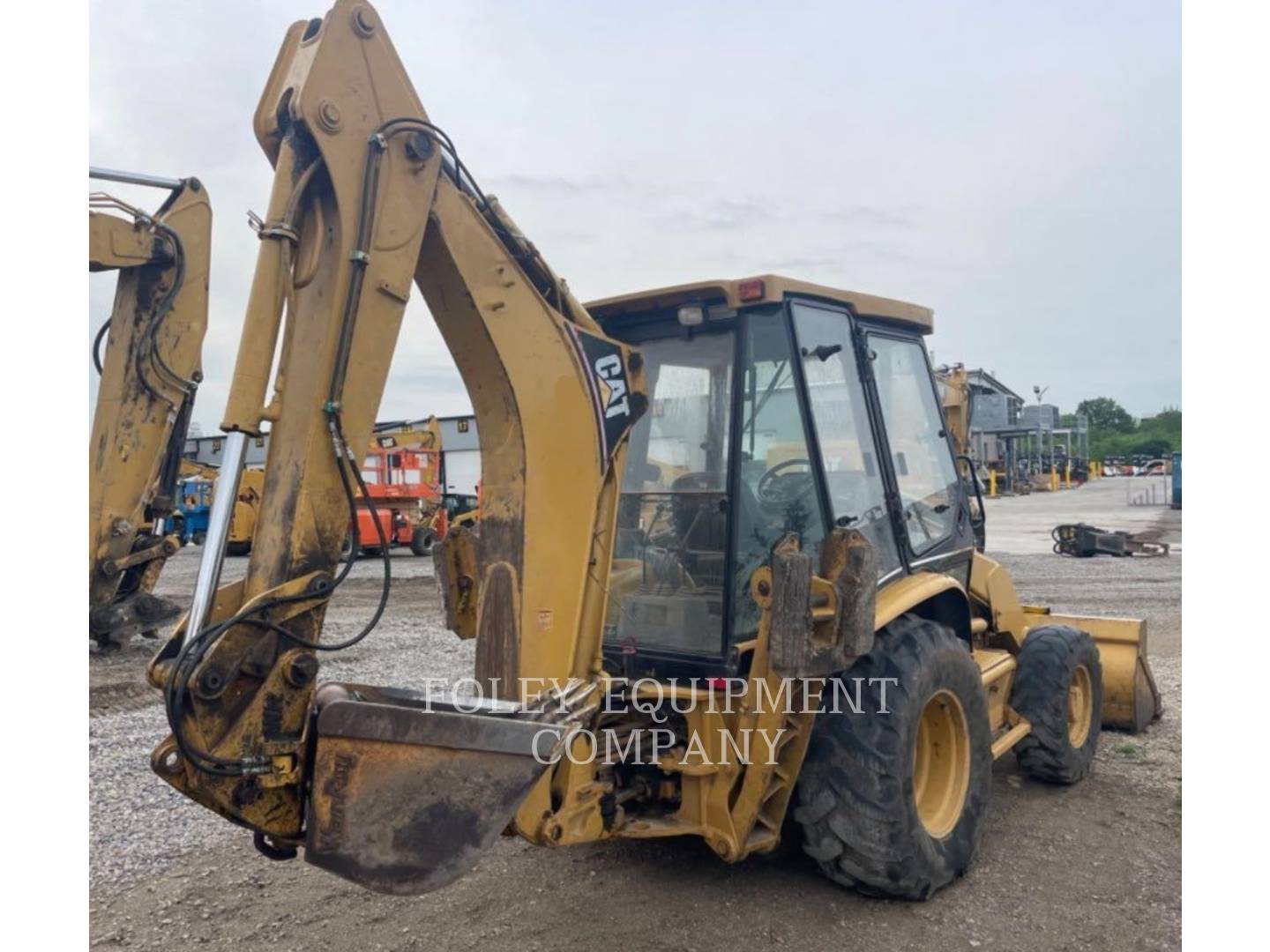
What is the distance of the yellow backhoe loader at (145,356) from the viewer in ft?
23.5

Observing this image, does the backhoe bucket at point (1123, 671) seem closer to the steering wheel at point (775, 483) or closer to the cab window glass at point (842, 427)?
the cab window glass at point (842, 427)

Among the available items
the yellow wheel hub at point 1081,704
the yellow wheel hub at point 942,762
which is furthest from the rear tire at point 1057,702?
the yellow wheel hub at point 942,762

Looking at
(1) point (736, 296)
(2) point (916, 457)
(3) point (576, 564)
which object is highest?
(1) point (736, 296)

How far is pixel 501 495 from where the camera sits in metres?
3.21

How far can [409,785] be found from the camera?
261 cm

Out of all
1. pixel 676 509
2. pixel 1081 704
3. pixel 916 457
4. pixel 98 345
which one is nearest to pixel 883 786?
pixel 676 509

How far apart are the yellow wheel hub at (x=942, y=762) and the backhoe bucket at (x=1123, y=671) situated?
2.25 metres

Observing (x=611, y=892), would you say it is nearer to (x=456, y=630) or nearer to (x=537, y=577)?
(x=456, y=630)

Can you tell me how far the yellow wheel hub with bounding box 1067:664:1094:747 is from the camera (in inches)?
213

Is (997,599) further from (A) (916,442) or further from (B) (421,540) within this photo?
(B) (421,540)

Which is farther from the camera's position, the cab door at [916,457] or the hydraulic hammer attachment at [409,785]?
the cab door at [916,457]

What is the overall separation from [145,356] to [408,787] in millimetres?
5775

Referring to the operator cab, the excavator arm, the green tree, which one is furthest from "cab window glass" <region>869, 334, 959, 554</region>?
the green tree

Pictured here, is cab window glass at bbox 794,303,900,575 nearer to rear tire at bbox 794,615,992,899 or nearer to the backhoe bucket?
rear tire at bbox 794,615,992,899
